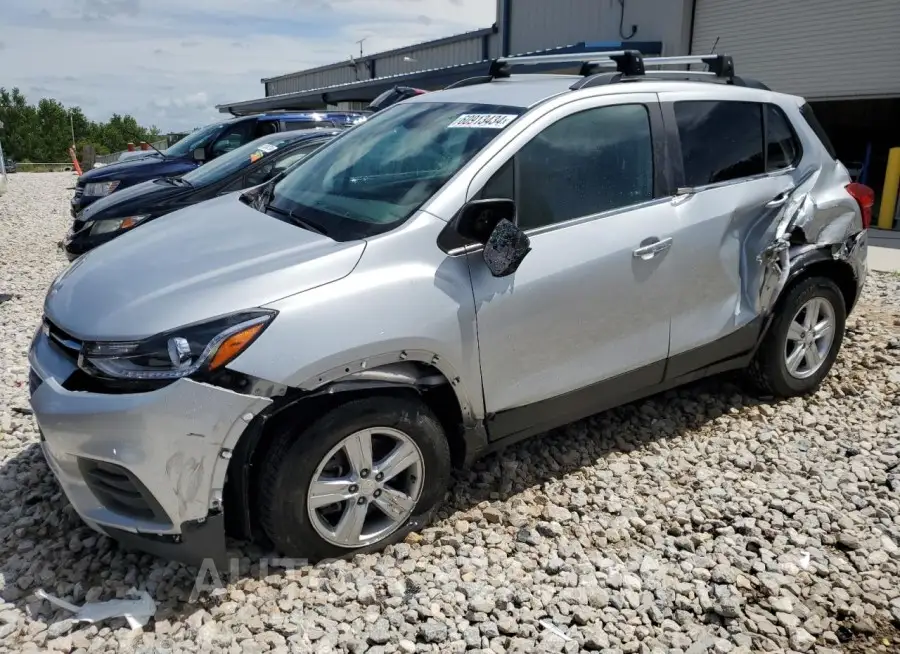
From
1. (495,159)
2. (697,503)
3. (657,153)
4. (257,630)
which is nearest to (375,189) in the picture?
(495,159)

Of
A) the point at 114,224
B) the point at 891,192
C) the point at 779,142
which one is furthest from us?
the point at 891,192

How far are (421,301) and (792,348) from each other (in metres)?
2.67

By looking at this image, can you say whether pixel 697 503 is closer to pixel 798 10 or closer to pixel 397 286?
pixel 397 286

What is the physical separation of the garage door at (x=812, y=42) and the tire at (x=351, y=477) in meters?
10.9

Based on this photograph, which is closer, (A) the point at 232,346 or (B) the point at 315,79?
(A) the point at 232,346

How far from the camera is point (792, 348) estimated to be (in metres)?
4.32

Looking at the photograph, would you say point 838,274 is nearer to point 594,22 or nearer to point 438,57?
point 594,22

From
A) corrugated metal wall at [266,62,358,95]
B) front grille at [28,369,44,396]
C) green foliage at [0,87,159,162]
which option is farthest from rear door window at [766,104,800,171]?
green foliage at [0,87,159,162]

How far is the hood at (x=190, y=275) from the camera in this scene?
254cm

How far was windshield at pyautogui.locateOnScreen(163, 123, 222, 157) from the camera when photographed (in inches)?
420

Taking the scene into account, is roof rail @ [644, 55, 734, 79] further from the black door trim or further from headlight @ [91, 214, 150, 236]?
headlight @ [91, 214, 150, 236]

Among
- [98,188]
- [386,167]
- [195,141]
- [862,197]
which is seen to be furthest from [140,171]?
[862,197]

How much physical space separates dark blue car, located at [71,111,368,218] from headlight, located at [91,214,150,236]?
311 cm

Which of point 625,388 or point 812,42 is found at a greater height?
point 812,42
